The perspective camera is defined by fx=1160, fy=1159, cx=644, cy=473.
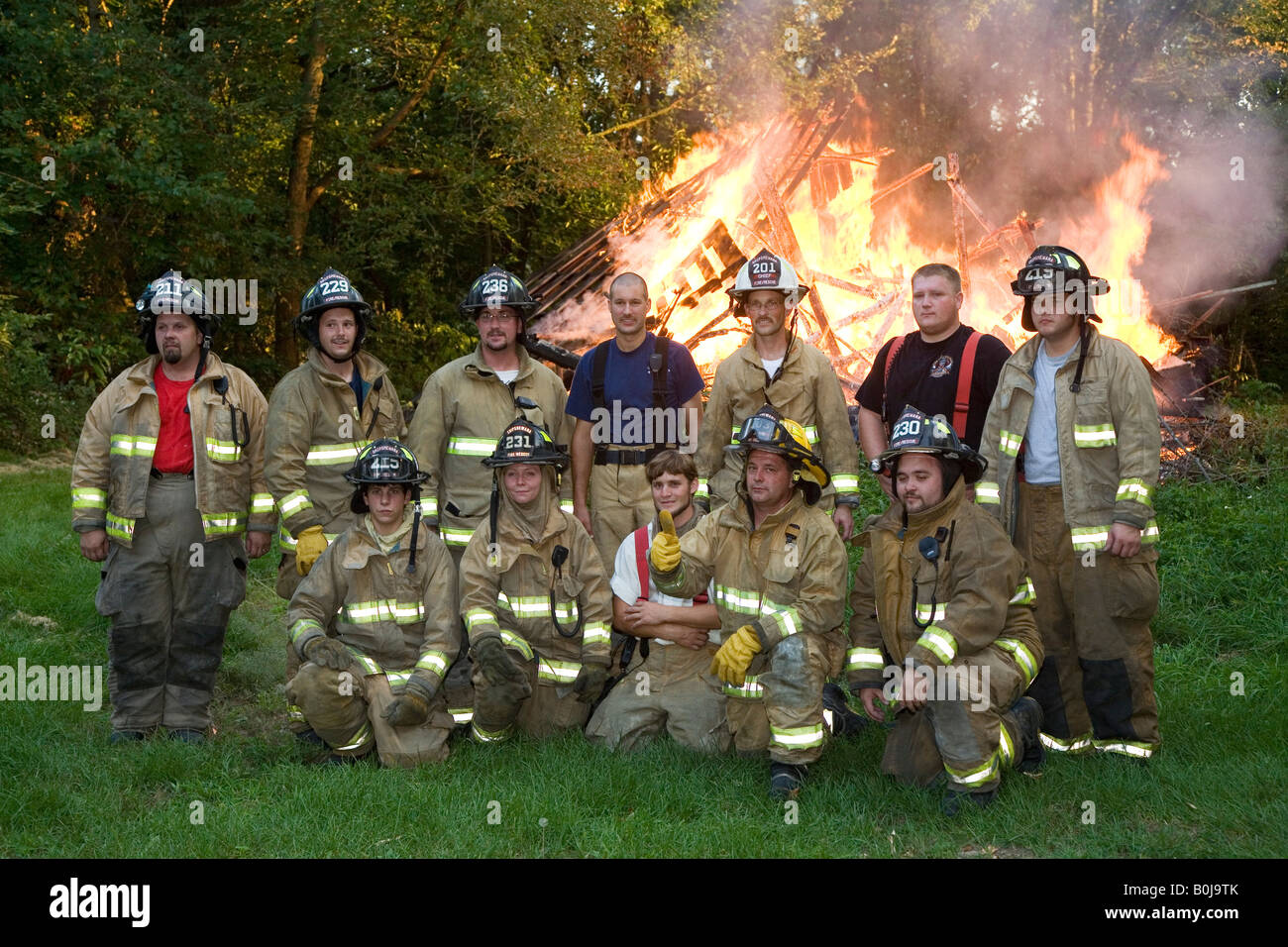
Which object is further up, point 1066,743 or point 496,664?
point 496,664

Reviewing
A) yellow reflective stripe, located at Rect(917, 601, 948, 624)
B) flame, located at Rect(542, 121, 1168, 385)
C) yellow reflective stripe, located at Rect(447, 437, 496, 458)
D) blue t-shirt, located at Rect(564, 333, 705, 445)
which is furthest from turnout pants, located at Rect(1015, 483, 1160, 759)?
flame, located at Rect(542, 121, 1168, 385)

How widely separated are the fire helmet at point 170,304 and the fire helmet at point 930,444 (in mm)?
3587

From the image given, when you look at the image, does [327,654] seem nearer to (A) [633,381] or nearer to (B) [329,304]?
(B) [329,304]

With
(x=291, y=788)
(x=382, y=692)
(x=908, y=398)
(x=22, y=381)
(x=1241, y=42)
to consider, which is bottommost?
(x=291, y=788)

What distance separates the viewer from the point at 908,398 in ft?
19.1

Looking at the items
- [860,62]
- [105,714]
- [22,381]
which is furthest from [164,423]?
[860,62]

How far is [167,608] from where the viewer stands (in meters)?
6.05

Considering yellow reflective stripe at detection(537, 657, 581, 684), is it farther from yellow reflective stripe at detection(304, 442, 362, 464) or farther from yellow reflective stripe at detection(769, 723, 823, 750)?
yellow reflective stripe at detection(304, 442, 362, 464)

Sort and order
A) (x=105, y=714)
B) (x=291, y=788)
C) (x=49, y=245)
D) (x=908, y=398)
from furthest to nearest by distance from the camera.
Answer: (x=49, y=245)
(x=105, y=714)
(x=908, y=398)
(x=291, y=788)

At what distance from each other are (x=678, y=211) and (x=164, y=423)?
8850mm

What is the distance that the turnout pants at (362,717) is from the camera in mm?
5281

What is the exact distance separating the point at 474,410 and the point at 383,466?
0.77 m

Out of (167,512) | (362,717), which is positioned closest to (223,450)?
(167,512)

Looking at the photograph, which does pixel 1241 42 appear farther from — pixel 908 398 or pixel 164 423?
pixel 164 423
